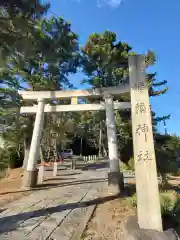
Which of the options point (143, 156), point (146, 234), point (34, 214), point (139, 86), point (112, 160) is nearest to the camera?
point (146, 234)

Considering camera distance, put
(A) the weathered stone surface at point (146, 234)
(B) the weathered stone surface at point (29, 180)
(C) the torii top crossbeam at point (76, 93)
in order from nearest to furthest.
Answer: (A) the weathered stone surface at point (146, 234) < (B) the weathered stone surface at point (29, 180) < (C) the torii top crossbeam at point (76, 93)

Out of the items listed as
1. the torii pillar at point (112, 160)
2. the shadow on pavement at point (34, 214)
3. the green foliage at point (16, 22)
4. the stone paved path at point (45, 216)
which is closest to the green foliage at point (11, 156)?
the stone paved path at point (45, 216)

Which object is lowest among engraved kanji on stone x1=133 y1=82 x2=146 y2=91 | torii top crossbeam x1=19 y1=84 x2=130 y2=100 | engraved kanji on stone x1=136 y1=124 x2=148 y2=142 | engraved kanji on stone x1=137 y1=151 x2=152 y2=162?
engraved kanji on stone x1=137 y1=151 x2=152 y2=162

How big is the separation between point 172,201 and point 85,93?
210 inches

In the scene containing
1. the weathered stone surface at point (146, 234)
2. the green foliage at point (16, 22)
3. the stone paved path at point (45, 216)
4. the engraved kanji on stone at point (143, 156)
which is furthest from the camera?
the green foliage at point (16, 22)

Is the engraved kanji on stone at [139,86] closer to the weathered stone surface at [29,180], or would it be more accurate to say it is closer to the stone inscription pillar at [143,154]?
the stone inscription pillar at [143,154]

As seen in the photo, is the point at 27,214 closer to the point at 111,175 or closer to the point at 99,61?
the point at 111,175

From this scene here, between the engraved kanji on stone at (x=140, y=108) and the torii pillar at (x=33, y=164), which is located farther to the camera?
the torii pillar at (x=33, y=164)

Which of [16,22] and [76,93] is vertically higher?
[16,22]

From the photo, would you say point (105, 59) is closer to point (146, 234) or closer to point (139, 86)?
point (139, 86)

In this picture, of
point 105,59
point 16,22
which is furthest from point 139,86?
point 105,59

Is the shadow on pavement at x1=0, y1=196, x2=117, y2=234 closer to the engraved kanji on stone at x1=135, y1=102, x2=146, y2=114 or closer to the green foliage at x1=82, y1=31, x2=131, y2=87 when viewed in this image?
the engraved kanji on stone at x1=135, y1=102, x2=146, y2=114

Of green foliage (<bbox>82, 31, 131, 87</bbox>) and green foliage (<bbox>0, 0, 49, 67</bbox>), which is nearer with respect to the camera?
green foliage (<bbox>0, 0, 49, 67</bbox>)

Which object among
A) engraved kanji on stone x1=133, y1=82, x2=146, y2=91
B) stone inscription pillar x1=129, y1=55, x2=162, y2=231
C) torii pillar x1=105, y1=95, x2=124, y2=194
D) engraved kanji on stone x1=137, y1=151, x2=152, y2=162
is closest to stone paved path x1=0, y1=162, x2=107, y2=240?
torii pillar x1=105, y1=95, x2=124, y2=194
